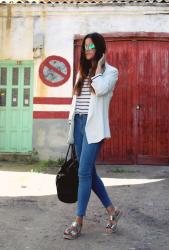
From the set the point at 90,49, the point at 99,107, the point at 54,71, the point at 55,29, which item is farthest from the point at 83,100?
the point at 55,29

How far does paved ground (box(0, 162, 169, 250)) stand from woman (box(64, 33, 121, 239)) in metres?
0.23

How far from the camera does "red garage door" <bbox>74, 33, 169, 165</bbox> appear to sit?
10352mm

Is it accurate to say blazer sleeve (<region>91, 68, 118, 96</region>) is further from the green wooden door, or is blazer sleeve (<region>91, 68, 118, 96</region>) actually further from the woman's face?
the green wooden door

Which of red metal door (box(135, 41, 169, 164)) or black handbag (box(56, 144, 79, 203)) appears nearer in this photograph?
black handbag (box(56, 144, 79, 203))

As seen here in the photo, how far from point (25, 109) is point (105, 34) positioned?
2.66 meters

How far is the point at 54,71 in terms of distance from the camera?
10.7m

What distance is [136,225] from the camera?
16.6ft

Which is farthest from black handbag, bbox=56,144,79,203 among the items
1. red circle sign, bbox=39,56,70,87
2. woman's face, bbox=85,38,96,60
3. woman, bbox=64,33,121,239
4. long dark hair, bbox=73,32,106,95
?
red circle sign, bbox=39,56,70,87

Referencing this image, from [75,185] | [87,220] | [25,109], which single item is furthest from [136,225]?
[25,109]

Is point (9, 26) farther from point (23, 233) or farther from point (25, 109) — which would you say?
point (23, 233)

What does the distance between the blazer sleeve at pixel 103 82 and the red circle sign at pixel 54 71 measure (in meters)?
6.22

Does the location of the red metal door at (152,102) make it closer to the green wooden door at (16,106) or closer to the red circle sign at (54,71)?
the red circle sign at (54,71)

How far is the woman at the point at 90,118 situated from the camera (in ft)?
14.2

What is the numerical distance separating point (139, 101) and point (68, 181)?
6126mm
